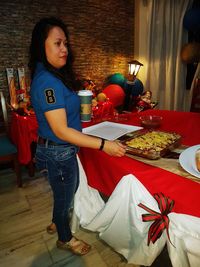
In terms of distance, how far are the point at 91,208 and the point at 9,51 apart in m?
2.16

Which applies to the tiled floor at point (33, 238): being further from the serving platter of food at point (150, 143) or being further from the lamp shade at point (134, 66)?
the lamp shade at point (134, 66)

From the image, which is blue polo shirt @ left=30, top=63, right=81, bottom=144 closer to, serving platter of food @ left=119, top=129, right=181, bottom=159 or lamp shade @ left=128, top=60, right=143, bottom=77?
serving platter of food @ left=119, top=129, right=181, bottom=159

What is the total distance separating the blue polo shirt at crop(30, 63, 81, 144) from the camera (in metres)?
0.91

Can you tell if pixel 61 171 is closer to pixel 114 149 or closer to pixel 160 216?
pixel 114 149

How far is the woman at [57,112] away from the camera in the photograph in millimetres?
912

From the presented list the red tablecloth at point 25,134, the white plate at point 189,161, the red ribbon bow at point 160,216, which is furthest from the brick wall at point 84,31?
the red ribbon bow at point 160,216

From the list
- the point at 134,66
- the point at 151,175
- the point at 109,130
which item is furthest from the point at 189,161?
the point at 134,66

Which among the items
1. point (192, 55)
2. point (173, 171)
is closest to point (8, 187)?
point (173, 171)

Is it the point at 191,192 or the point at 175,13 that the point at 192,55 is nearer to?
the point at 175,13

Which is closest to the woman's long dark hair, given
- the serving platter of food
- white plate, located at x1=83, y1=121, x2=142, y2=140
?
white plate, located at x1=83, y1=121, x2=142, y2=140

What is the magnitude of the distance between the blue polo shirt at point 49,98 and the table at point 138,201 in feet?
0.66
